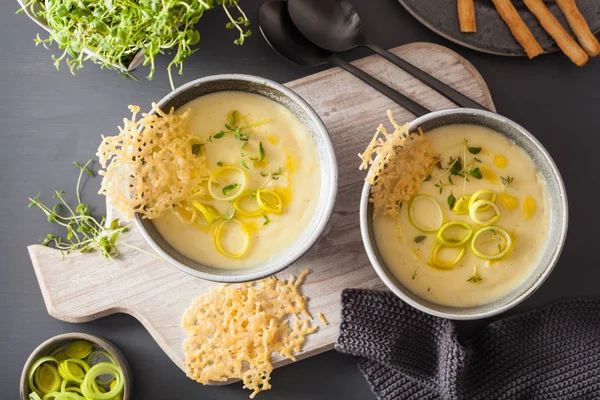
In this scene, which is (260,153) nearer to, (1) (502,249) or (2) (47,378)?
(1) (502,249)

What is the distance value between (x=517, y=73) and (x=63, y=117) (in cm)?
143

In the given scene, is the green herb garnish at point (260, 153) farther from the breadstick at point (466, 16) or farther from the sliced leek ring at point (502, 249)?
the breadstick at point (466, 16)

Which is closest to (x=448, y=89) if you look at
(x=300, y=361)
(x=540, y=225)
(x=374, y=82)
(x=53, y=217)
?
(x=374, y=82)

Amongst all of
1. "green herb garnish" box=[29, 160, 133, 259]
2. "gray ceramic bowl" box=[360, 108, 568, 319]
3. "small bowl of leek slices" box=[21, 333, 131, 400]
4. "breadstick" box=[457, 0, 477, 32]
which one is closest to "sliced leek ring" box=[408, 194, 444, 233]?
"gray ceramic bowl" box=[360, 108, 568, 319]

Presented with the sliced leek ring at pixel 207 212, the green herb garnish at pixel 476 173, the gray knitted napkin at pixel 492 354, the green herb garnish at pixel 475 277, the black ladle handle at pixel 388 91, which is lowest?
the gray knitted napkin at pixel 492 354

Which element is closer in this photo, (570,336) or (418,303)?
(418,303)

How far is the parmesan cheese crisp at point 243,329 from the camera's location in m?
1.90

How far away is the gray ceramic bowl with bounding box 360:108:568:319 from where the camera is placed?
1.71 m

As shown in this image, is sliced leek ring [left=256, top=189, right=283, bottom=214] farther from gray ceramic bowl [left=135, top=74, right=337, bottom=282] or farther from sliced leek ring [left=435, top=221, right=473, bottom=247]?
sliced leek ring [left=435, top=221, right=473, bottom=247]

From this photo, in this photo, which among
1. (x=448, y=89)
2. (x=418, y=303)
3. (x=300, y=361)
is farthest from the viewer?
(x=300, y=361)

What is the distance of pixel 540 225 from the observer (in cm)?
180

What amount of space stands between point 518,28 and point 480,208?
610 mm

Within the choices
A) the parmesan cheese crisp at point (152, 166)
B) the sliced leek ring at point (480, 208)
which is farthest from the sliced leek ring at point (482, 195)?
the parmesan cheese crisp at point (152, 166)

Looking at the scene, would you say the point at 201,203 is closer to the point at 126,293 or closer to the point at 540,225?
the point at 126,293
